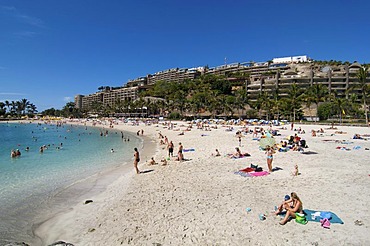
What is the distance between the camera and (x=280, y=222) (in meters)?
5.84

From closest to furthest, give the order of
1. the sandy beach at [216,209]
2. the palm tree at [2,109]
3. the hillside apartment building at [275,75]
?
1. the sandy beach at [216,209]
2. the hillside apartment building at [275,75]
3. the palm tree at [2,109]

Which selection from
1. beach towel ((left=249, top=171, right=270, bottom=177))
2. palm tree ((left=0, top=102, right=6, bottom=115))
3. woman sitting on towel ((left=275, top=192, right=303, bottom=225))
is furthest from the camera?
palm tree ((left=0, top=102, right=6, bottom=115))

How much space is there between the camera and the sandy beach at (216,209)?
536 centimetres

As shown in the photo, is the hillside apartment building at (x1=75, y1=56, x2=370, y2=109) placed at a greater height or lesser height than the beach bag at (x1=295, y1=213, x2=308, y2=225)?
greater

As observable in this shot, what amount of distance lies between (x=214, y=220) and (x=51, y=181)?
30.4 ft

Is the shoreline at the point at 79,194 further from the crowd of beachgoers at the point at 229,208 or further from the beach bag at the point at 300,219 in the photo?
the beach bag at the point at 300,219

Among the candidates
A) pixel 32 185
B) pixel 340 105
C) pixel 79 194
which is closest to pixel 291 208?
pixel 79 194

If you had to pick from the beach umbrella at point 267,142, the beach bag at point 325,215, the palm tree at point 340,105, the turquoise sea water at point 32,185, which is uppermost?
the palm tree at point 340,105

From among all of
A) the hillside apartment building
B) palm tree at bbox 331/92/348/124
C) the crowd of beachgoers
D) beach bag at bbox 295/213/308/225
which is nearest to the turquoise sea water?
the crowd of beachgoers

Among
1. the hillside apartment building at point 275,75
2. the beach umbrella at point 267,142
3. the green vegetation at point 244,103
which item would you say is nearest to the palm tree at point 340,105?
the green vegetation at point 244,103

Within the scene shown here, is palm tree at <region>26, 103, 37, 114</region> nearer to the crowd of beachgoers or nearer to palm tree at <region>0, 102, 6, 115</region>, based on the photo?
palm tree at <region>0, 102, 6, 115</region>

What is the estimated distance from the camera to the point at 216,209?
6.86 m

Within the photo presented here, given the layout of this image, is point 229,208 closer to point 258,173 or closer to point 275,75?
point 258,173

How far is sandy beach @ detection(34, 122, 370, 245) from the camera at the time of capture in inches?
211
